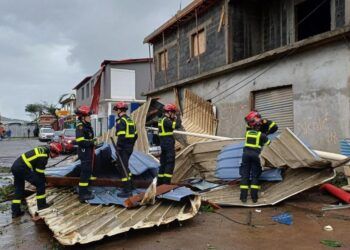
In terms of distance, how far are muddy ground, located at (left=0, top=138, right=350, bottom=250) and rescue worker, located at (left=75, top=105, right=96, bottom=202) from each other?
0.93m

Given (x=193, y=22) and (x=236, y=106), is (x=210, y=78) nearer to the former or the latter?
(x=236, y=106)

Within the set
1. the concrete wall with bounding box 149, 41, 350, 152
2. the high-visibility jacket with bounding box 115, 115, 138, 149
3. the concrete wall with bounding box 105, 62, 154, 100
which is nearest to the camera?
the high-visibility jacket with bounding box 115, 115, 138, 149

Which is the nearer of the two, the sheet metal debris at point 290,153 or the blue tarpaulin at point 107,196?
the blue tarpaulin at point 107,196

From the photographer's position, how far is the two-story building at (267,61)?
891 cm

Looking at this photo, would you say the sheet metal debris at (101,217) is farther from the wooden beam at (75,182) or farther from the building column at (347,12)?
the building column at (347,12)

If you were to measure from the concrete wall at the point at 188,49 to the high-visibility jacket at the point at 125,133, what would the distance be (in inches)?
300

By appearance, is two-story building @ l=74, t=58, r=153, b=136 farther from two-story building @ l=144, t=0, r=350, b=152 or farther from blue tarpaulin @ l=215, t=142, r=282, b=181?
blue tarpaulin @ l=215, t=142, r=282, b=181

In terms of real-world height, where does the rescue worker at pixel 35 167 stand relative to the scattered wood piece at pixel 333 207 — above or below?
above

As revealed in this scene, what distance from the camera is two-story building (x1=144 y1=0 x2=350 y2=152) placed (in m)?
8.91

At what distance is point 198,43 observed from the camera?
15.7 meters

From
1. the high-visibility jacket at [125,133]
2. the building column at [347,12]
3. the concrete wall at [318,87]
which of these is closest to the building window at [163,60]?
the concrete wall at [318,87]

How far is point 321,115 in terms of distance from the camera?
360 inches

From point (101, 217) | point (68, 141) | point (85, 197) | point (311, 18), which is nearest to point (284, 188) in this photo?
point (101, 217)

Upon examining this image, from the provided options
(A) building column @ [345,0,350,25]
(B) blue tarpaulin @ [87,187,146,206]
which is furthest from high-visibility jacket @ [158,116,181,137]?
(A) building column @ [345,0,350,25]
